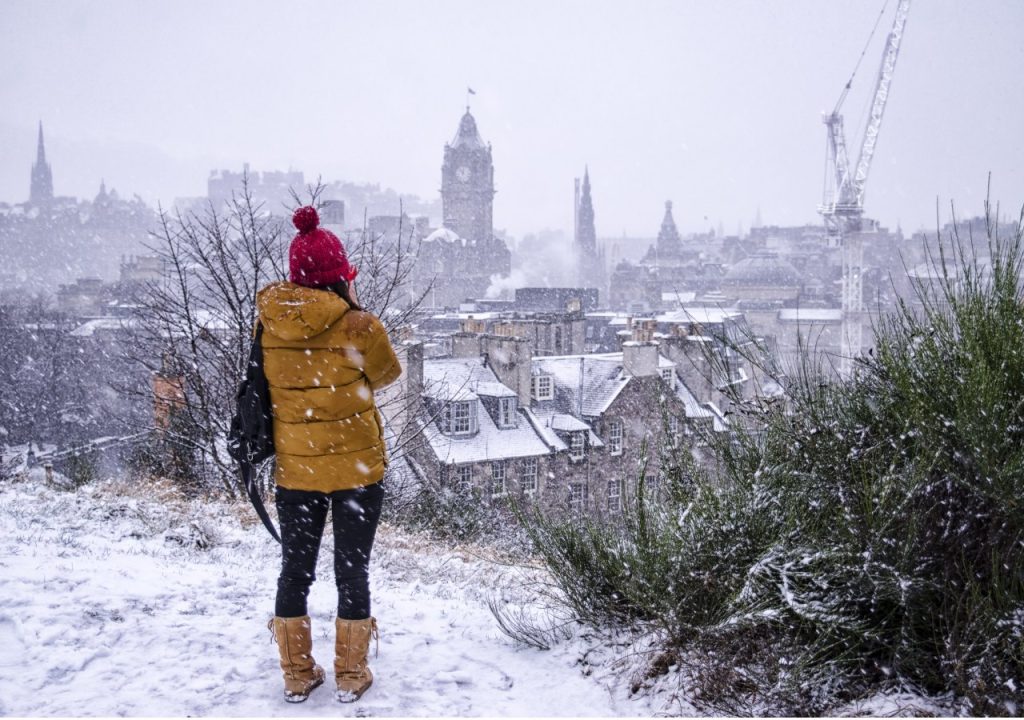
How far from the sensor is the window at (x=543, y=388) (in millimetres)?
23156

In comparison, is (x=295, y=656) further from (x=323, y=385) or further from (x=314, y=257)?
(x=314, y=257)

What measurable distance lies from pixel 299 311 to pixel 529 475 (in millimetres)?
17635

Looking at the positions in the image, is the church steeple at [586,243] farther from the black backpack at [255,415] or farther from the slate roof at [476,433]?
the black backpack at [255,415]

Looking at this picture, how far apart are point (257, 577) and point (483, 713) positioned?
8.05 ft

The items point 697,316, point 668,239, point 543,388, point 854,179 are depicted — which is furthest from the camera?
point 668,239

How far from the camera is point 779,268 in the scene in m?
96.2

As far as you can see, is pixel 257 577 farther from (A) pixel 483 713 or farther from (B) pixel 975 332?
(B) pixel 975 332

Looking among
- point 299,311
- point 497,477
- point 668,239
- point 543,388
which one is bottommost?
point 497,477

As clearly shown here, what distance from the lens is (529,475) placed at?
68.2 ft

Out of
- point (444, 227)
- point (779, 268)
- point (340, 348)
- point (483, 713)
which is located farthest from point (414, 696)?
point (444, 227)

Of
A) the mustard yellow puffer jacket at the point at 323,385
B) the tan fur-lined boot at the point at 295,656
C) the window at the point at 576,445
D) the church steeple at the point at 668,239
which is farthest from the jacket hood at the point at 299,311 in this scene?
the church steeple at the point at 668,239

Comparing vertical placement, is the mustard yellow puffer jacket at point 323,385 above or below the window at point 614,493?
above

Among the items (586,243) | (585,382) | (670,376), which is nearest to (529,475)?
(585,382)

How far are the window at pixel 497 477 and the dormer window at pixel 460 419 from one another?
1.02 metres
